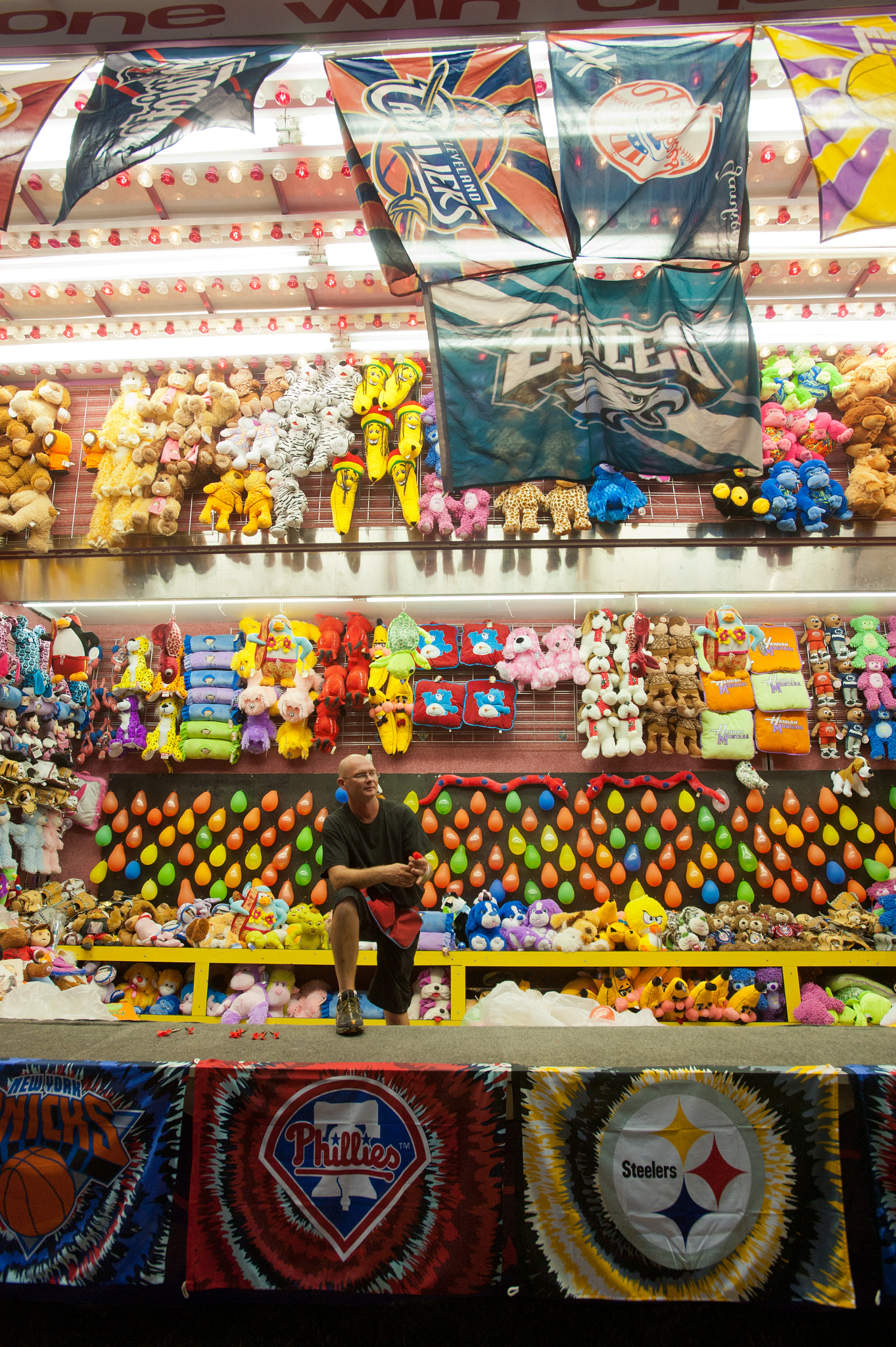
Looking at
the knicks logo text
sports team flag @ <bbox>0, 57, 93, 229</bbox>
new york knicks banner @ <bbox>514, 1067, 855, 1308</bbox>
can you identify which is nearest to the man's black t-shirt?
the knicks logo text

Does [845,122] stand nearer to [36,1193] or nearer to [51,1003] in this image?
[36,1193]

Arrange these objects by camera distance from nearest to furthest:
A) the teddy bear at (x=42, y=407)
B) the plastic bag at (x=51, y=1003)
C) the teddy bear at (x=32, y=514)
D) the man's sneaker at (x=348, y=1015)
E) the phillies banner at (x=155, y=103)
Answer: the man's sneaker at (x=348, y=1015) → the phillies banner at (x=155, y=103) → the plastic bag at (x=51, y=1003) → the teddy bear at (x=32, y=514) → the teddy bear at (x=42, y=407)

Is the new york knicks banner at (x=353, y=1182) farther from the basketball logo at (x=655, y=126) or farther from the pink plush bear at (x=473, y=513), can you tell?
the pink plush bear at (x=473, y=513)

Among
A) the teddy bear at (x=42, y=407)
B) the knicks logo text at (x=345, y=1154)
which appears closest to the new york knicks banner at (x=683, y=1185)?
the knicks logo text at (x=345, y=1154)

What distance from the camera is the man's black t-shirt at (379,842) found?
2818 millimetres

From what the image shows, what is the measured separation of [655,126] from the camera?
281 cm

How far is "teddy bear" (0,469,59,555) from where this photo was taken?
16.6ft

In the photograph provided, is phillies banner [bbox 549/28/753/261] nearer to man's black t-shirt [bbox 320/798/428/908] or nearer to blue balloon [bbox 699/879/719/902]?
man's black t-shirt [bbox 320/798/428/908]

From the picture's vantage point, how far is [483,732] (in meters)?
4.97

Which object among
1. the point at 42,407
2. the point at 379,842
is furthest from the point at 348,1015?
the point at 42,407

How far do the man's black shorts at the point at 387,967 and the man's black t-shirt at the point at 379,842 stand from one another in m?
0.12

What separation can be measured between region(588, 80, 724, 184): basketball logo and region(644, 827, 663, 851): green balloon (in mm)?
3522

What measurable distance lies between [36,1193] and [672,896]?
365cm

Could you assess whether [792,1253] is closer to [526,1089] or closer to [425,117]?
[526,1089]
